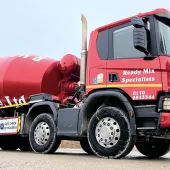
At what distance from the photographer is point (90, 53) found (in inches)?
281

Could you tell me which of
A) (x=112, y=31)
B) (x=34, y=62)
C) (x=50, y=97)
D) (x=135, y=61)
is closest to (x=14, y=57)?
(x=34, y=62)

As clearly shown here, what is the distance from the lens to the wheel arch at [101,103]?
6.20 meters

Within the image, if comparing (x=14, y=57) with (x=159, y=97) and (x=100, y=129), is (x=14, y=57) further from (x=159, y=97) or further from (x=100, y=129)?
(x=159, y=97)

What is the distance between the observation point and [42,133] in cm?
775

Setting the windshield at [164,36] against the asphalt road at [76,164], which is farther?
the windshield at [164,36]

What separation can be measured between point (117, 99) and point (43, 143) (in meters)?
1.99

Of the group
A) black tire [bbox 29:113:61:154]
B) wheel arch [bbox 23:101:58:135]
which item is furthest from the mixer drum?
black tire [bbox 29:113:61:154]

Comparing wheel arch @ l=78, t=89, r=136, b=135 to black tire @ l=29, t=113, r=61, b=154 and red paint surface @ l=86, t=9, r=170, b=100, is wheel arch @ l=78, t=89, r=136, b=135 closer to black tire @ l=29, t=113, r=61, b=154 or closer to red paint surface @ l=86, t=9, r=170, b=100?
red paint surface @ l=86, t=9, r=170, b=100

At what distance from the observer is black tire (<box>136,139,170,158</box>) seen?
7.80m

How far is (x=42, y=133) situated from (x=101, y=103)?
1.54m

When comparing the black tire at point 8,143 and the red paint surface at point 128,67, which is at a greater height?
the red paint surface at point 128,67

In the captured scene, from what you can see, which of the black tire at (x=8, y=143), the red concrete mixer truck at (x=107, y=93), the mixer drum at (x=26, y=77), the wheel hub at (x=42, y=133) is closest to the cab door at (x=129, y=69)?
the red concrete mixer truck at (x=107, y=93)

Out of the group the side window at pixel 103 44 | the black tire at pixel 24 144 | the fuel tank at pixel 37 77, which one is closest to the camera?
the side window at pixel 103 44

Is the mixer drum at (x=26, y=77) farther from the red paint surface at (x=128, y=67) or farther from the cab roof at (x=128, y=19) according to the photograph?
the cab roof at (x=128, y=19)
